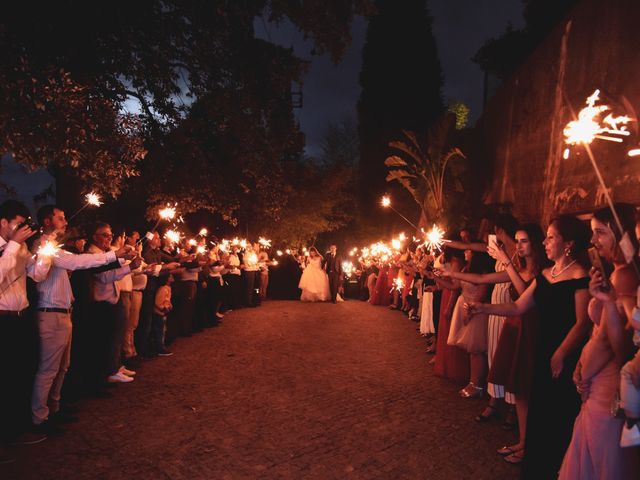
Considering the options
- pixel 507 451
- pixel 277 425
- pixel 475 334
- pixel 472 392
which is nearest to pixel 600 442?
pixel 507 451

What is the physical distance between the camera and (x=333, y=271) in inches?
784

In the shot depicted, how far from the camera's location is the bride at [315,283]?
65.3 ft

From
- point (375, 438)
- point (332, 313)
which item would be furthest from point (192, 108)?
point (375, 438)

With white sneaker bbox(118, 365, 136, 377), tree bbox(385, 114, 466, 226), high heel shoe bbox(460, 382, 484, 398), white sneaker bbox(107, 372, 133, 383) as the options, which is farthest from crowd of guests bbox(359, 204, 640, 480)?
tree bbox(385, 114, 466, 226)

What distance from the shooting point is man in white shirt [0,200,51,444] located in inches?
184

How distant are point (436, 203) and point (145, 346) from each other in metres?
12.9

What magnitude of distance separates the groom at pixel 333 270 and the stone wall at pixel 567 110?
7756 mm

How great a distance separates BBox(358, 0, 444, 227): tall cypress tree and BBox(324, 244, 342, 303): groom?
1434 centimetres

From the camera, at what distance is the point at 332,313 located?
52.5 ft

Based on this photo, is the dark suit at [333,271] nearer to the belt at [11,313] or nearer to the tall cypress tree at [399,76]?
the tall cypress tree at [399,76]

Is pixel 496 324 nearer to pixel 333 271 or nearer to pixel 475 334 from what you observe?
pixel 475 334

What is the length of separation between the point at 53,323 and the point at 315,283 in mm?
14931

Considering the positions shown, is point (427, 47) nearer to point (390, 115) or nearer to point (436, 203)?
point (390, 115)

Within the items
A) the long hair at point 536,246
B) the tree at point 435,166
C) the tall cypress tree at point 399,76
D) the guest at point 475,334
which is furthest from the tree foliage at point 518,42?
the long hair at point 536,246
